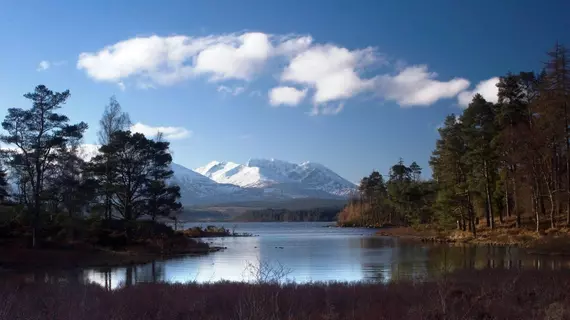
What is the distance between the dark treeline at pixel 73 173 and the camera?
45062 mm

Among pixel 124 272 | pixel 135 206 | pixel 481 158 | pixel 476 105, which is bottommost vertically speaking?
pixel 124 272

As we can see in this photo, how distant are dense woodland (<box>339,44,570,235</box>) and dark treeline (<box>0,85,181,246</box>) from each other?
33700mm

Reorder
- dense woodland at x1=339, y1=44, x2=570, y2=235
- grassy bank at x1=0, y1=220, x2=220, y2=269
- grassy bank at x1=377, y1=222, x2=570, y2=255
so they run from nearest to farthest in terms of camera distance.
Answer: grassy bank at x1=0, y1=220, x2=220, y2=269 < grassy bank at x1=377, y1=222, x2=570, y2=255 < dense woodland at x1=339, y1=44, x2=570, y2=235

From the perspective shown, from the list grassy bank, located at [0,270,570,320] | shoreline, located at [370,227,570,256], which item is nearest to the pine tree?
grassy bank, located at [0,270,570,320]

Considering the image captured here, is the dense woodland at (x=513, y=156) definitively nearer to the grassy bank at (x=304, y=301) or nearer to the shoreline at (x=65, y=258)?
the grassy bank at (x=304, y=301)

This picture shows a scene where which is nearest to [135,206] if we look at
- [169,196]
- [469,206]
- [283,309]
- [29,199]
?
[169,196]

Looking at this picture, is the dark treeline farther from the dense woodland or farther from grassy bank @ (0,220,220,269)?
the dense woodland

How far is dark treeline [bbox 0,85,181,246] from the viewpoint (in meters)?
45.1

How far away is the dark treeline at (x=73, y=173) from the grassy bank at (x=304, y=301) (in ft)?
81.1

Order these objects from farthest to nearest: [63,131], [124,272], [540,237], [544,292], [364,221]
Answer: [364,221]
[540,237]
[63,131]
[124,272]
[544,292]

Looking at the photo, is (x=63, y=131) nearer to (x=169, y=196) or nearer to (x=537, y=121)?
(x=169, y=196)

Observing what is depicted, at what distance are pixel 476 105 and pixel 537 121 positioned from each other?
12954 millimetres

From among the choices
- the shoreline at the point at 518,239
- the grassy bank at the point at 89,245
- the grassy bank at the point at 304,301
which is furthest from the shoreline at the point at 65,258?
the shoreline at the point at 518,239

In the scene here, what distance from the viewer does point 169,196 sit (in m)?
62.4
